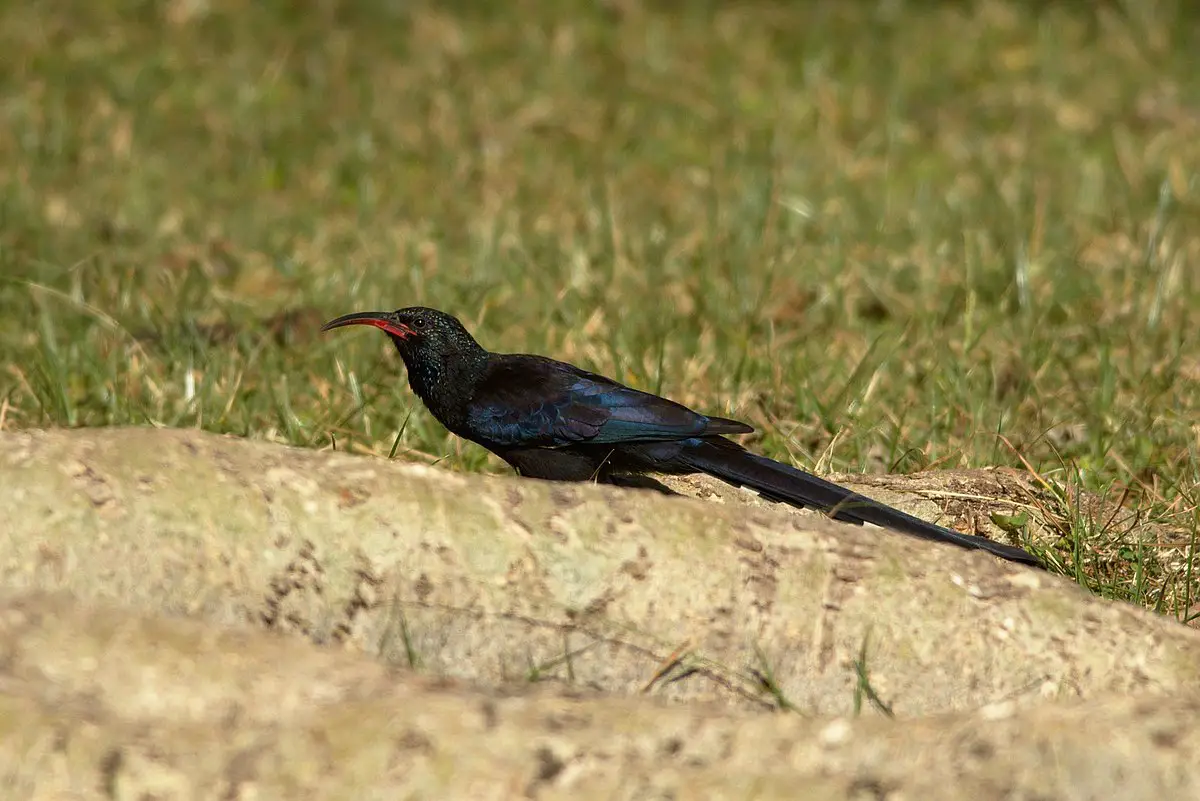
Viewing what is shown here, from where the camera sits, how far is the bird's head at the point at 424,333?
12.8 feet

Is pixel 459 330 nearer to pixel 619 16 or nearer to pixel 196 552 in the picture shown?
pixel 196 552

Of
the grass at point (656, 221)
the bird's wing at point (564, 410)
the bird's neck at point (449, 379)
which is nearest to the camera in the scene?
the bird's wing at point (564, 410)

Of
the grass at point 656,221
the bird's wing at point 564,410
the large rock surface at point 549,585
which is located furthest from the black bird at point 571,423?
the large rock surface at point 549,585

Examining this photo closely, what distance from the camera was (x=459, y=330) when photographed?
395 cm

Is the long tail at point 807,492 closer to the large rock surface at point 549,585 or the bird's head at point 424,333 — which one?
the large rock surface at point 549,585

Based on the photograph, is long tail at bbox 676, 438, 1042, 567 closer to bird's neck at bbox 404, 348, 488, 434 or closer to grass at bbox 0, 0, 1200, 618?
grass at bbox 0, 0, 1200, 618

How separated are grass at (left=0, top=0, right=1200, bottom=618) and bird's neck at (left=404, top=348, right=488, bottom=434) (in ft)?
0.46

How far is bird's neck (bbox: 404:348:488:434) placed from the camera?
3854 millimetres

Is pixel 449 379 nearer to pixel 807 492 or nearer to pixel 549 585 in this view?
pixel 807 492

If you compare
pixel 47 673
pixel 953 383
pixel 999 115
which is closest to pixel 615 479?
pixel 953 383

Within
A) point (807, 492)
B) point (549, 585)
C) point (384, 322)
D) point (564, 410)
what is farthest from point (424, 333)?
point (549, 585)

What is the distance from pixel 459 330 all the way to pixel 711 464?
72 cm

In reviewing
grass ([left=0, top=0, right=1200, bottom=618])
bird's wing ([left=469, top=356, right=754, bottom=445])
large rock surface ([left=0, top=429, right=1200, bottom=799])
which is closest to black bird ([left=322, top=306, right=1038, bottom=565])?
bird's wing ([left=469, top=356, right=754, bottom=445])

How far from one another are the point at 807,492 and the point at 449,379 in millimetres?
902
